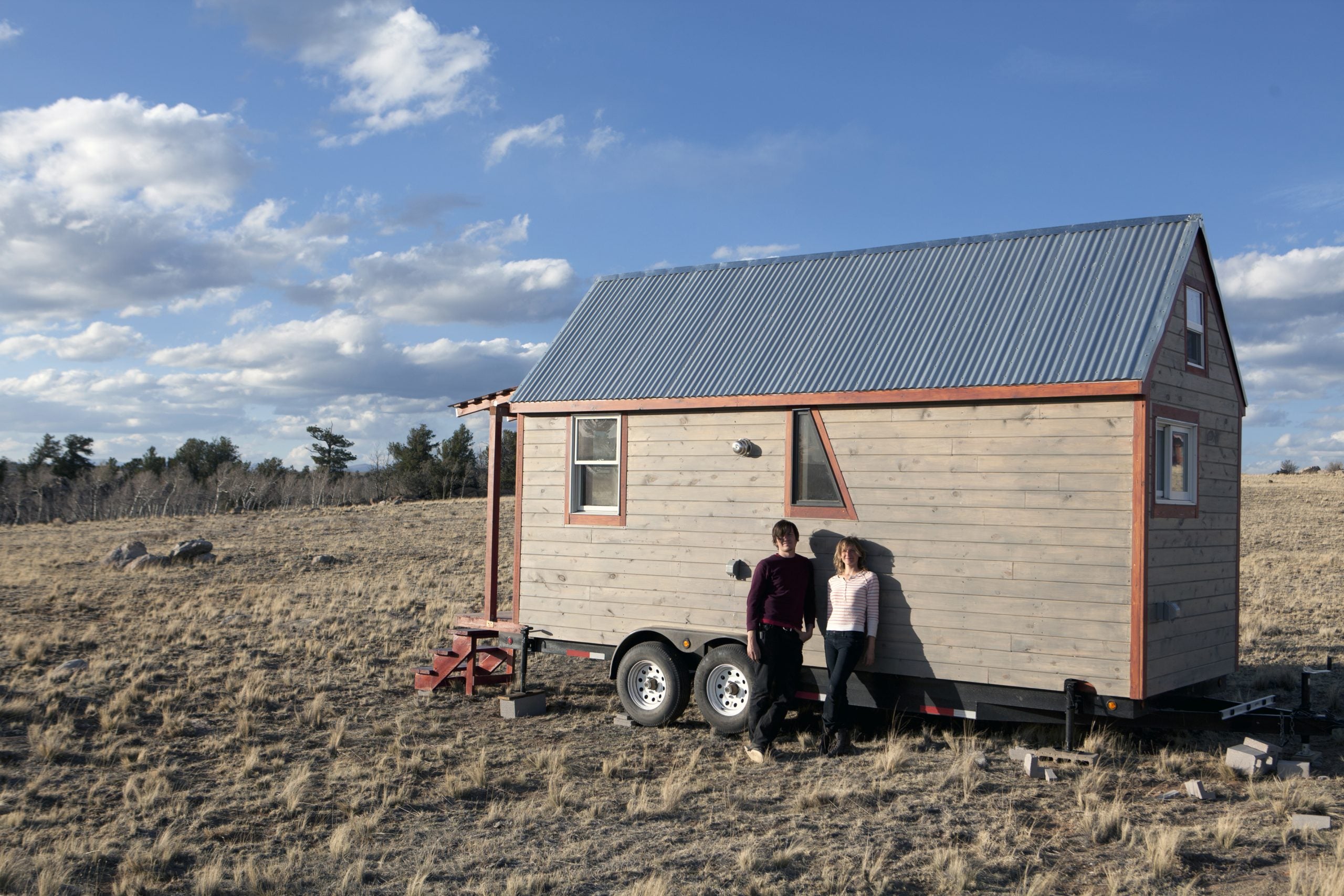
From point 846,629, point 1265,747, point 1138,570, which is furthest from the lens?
point 846,629

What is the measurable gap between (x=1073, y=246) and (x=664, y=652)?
574 centimetres

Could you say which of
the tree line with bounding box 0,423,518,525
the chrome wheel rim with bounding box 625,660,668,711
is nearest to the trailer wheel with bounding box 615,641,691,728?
the chrome wheel rim with bounding box 625,660,668,711

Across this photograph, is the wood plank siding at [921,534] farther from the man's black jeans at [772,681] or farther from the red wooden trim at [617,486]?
the man's black jeans at [772,681]

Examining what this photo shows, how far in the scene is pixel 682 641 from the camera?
10.6m

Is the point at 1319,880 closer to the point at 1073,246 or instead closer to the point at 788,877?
the point at 788,877

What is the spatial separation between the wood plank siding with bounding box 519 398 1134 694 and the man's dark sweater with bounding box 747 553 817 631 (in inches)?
19.8

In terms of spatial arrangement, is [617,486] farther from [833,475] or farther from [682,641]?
[833,475]

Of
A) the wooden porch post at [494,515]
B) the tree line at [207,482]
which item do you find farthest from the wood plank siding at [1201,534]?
the tree line at [207,482]

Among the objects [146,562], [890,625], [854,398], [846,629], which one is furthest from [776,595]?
[146,562]

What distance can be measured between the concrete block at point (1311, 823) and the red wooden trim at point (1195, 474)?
254cm

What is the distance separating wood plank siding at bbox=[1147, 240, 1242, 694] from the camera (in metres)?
8.89

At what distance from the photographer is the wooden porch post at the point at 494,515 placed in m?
12.7

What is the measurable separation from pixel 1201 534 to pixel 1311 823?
10.9ft

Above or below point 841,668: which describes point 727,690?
below
